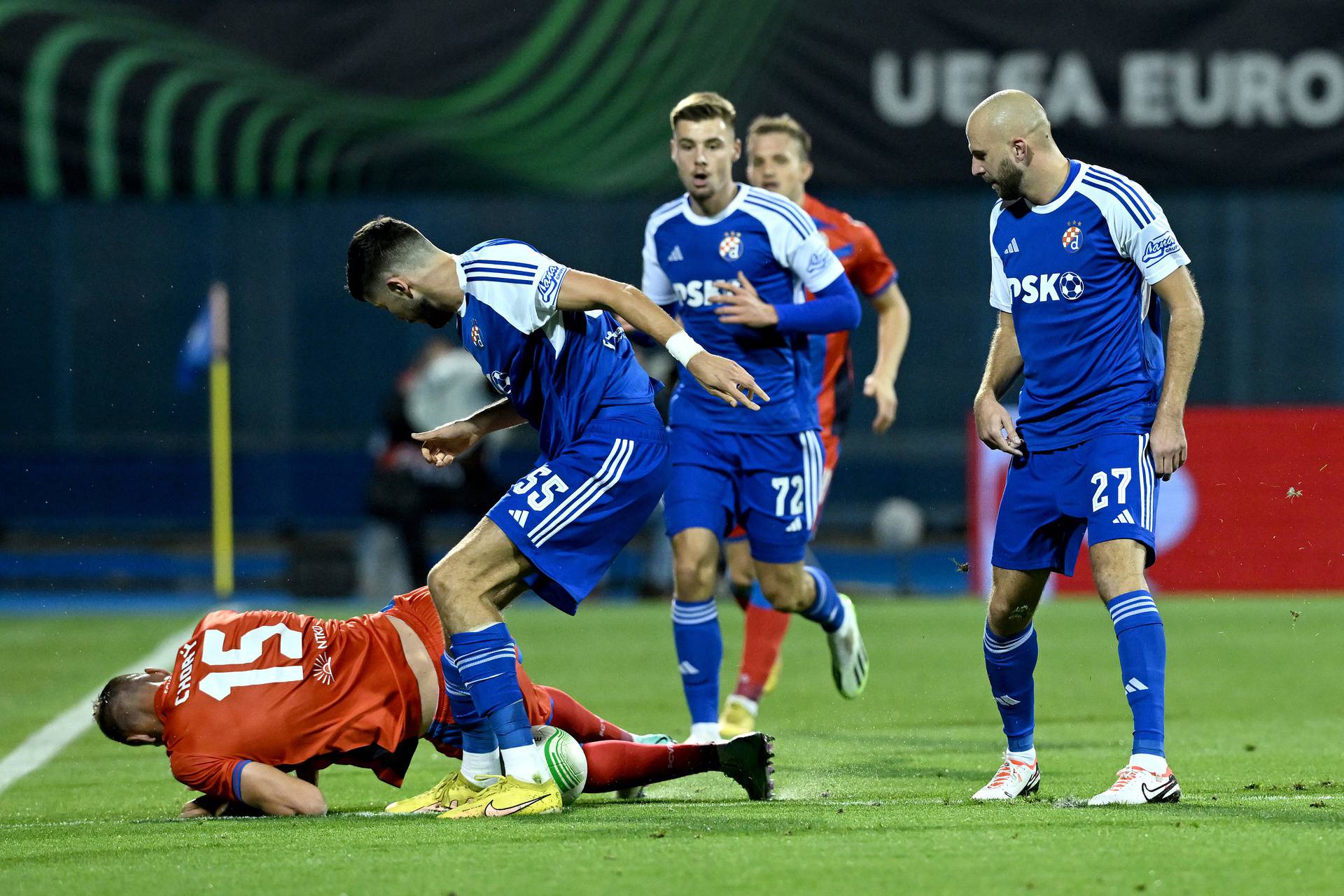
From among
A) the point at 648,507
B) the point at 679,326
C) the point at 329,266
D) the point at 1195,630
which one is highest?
the point at 329,266

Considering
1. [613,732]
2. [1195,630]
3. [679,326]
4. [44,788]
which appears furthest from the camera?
[1195,630]

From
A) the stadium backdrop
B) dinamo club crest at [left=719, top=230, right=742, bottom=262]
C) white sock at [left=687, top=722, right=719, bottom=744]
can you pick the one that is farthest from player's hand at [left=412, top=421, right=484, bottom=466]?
the stadium backdrop

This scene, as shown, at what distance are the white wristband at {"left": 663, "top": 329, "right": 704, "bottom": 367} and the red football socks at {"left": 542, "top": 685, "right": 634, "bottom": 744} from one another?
3.95ft

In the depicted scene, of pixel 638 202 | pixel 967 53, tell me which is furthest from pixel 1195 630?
pixel 638 202

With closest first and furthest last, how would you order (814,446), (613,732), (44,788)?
(613,732) < (44,788) < (814,446)

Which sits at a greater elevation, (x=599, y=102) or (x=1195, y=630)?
(x=599, y=102)

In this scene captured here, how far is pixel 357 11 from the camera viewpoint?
1177 cm

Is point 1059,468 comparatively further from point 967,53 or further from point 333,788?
point 967,53

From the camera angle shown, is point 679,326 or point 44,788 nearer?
point 679,326

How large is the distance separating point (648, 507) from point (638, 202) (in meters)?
14.6

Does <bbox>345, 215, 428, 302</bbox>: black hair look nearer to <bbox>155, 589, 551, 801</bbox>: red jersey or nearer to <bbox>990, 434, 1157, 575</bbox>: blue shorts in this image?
<bbox>155, 589, 551, 801</bbox>: red jersey

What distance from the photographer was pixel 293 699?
512cm

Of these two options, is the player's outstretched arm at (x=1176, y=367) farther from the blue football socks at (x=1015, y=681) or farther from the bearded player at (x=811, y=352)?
the bearded player at (x=811, y=352)

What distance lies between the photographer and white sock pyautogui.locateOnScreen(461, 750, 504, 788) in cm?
523
